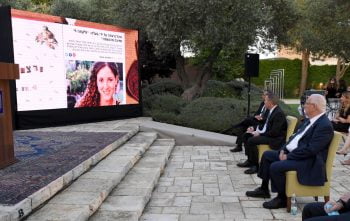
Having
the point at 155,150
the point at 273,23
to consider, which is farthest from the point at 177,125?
the point at 273,23

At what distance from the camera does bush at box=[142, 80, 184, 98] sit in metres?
14.0

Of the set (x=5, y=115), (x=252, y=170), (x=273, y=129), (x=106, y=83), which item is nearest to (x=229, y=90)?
(x=106, y=83)

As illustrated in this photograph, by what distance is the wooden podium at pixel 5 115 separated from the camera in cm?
509

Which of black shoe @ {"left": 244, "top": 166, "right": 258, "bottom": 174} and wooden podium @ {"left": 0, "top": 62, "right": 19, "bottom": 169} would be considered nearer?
wooden podium @ {"left": 0, "top": 62, "right": 19, "bottom": 169}

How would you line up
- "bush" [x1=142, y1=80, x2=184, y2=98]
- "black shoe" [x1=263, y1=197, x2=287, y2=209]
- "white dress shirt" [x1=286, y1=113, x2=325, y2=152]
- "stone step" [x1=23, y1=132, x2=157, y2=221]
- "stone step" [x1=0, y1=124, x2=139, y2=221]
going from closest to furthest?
1. "stone step" [x1=0, y1=124, x2=139, y2=221]
2. "stone step" [x1=23, y1=132, x2=157, y2=221]
3. "white dress shirt" [x1=286, y1=113, x2=325, y2=152]
4. "black shoe" [x1=263, y1=197, x2=287, y2=209]
5. "bush" [x1=142, y1=80, x2=184, y2=98]

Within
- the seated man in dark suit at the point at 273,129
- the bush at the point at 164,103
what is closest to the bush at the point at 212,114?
the bush at the point at 164,103

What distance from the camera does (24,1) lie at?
16266mm

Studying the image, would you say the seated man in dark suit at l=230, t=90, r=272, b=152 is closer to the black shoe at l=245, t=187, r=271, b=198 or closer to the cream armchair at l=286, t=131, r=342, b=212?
the black shoe at l=245, t=187, r=271, b=198

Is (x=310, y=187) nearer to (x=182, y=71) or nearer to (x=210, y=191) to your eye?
(x=210, y=191)

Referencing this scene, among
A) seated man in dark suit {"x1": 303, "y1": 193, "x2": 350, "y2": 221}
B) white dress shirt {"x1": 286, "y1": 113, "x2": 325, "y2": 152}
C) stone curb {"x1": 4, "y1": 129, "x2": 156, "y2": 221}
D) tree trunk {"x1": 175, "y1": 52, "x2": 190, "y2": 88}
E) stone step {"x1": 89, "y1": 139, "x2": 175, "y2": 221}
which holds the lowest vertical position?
stone step {"x1": 89, "y1": 139, "x2": 175, "y2": 221}

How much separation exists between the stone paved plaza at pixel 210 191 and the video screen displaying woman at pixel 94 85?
340cm

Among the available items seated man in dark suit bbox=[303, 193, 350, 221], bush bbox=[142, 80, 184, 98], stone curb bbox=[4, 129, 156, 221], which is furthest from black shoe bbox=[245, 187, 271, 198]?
bush bbox=[142, 80, 184, 98]

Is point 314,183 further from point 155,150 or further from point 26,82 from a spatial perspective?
point 26,82

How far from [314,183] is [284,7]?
33.0ft
